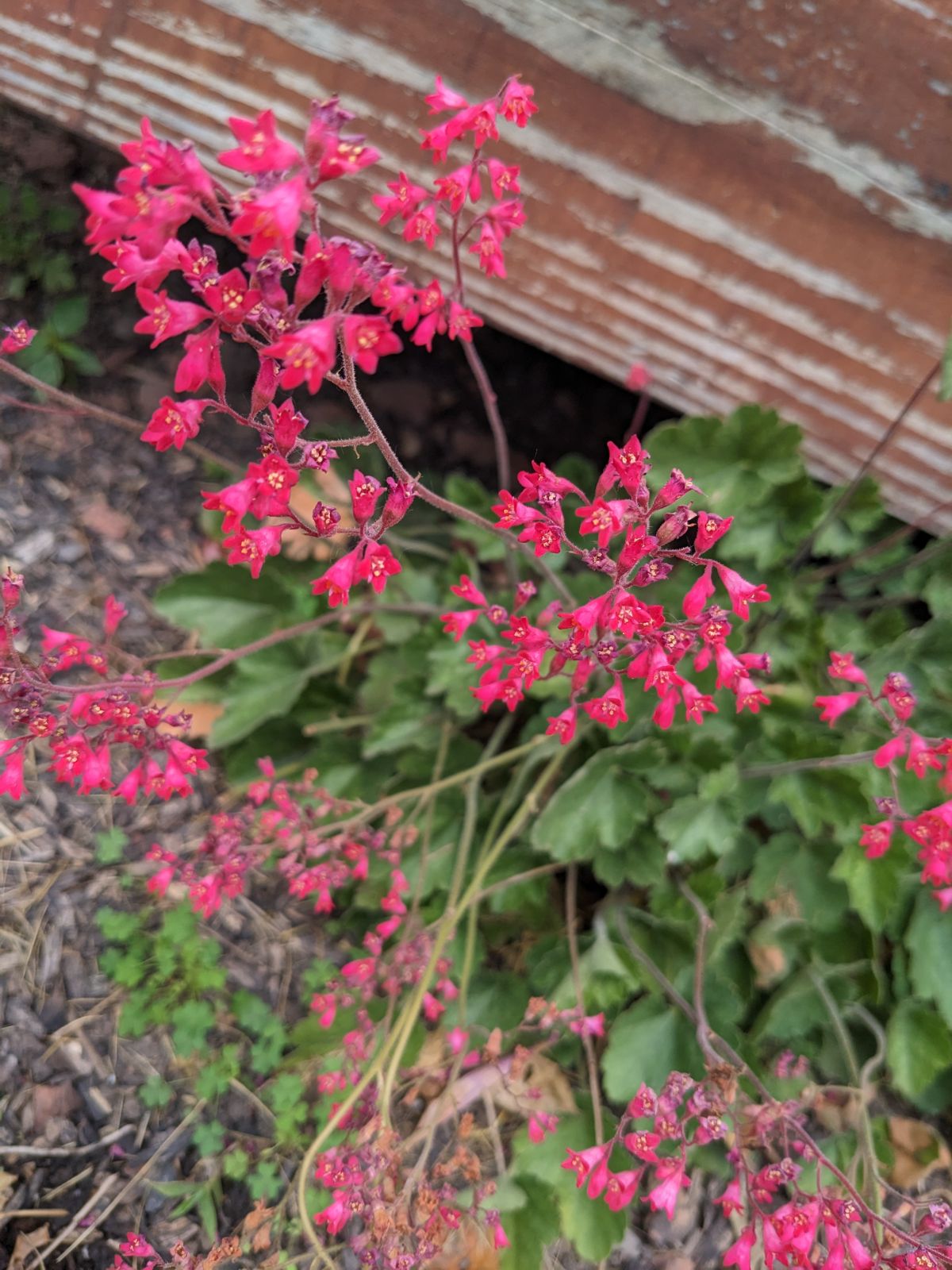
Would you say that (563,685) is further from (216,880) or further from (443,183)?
(443,183)

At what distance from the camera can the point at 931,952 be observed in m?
1.81

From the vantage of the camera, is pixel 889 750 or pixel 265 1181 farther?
pixel 265 1181

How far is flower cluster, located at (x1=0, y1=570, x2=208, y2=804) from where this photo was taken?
1.15 meters

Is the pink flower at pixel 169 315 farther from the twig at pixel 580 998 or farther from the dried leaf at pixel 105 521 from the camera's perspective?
the dried leaf at pixel 105 521

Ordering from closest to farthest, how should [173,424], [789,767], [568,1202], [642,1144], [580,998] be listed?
[173,424] < [642,1144] < [580,998] < [568,1202] < [789,767]

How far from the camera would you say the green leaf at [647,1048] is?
1671 millimetres

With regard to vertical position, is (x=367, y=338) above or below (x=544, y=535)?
above

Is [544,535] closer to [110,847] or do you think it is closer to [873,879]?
[873,879]

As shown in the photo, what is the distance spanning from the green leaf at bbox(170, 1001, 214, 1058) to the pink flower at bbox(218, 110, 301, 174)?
146 centimetres

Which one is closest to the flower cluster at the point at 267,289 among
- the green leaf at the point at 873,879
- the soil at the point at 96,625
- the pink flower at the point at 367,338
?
the pink flower at the point at 367,338

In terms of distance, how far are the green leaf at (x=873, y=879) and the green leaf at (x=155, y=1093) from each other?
1273mm

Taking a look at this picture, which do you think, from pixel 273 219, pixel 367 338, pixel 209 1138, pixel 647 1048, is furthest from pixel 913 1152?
pixel 273 219

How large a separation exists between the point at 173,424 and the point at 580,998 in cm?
111

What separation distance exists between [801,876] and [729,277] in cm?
121
